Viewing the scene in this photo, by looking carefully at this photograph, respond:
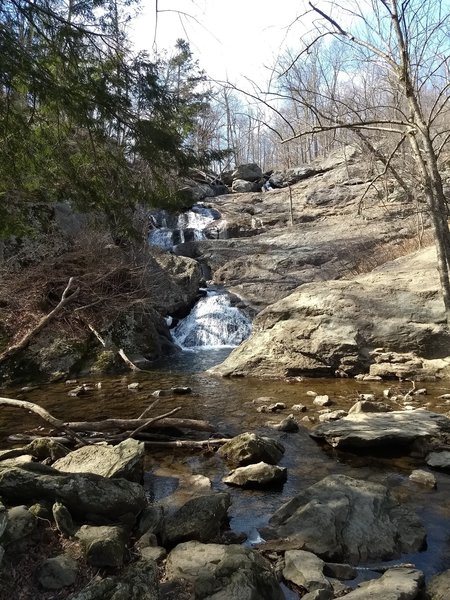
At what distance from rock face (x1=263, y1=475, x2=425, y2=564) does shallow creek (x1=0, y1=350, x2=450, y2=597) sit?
0.46ft

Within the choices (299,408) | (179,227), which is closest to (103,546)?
(299,408)

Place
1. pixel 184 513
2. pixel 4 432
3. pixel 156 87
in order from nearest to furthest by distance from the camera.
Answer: pixel 184 513 < pixel 156 87 < pixel 4 432

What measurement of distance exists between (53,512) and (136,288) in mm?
10697

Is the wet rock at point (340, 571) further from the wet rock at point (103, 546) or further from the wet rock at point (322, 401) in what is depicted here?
the wet rock at point (322, 401)

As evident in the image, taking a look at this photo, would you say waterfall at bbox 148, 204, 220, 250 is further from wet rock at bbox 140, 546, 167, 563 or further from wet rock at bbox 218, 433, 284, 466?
wet rock at bbox 140, 546, 167, 563

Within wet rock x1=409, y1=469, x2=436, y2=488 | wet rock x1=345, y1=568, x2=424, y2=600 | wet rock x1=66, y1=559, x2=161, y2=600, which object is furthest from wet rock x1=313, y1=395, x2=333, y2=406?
wet rock x1=66, y1=559, x2=161, y2=600

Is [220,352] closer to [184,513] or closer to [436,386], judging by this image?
[436,386]

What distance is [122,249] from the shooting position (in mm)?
14078

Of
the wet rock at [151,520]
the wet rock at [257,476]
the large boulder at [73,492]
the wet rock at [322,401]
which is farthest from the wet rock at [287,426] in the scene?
the large boulder at [73,492]

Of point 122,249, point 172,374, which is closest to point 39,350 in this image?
point 172,374

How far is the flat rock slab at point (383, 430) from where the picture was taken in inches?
209

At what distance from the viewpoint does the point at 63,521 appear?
129 inches

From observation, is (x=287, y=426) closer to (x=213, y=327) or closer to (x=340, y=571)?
(x=340, y=571)

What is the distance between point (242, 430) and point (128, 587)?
12.8ft
